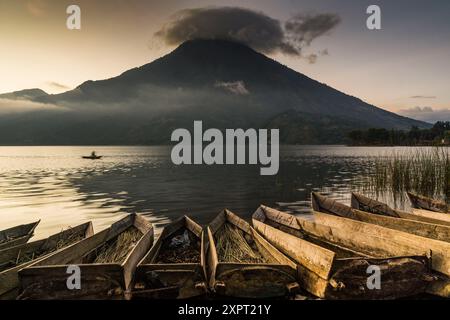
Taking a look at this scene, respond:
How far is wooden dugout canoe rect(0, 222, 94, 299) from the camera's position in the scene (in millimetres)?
7840

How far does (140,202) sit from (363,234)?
67.5 feet

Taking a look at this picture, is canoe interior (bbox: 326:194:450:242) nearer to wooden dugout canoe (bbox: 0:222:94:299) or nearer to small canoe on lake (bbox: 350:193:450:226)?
small canoe on lake (bbox: 350:193:450:226)

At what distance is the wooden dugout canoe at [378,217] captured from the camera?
1029cm

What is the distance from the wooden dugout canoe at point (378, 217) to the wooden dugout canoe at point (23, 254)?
10.4m

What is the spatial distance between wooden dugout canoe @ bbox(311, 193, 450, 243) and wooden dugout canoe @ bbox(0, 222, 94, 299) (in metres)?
10.4

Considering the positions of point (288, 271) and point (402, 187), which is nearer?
point (288, 271)

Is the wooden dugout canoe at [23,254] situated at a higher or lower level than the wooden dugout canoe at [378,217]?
lower

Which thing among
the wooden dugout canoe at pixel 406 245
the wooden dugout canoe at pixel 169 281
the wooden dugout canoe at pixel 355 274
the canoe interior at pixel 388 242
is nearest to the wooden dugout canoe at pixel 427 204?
the canoe interior at pixel 388 242

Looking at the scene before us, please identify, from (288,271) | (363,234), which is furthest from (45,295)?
(363,234)

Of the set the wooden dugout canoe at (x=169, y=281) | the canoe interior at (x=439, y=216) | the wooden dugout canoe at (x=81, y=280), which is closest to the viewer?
the wooden dugout canoe at (x=81, y=280)

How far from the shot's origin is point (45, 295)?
Result: 736cm

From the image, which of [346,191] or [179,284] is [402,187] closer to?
[346,191]

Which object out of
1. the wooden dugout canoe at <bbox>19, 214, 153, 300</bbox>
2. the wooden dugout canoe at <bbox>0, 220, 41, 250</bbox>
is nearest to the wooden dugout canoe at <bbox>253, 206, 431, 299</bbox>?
the wooden dugout canoe at <bbox>19, 214, 153, 300</bbox>

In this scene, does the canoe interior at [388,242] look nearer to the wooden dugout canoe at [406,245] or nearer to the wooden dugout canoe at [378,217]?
the wooden dugout canoe at [406,245]
